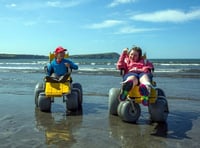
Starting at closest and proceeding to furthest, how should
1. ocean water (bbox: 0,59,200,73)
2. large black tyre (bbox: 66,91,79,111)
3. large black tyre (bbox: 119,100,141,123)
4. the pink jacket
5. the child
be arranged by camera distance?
large black tyre (bbox: 119,100,141,123)
the pink jacket
large black tyre (bbox: 66,91,79,111)
the child
ocean water (bbox: 0,59,200,73)

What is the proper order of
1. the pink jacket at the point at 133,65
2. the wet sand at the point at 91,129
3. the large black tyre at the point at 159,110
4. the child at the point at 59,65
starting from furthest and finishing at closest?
the child at the point at 59,65 → the pink jacket at the point at 133,65 → the large black tyre at the point at 159,110 → the wet sand at the point at 91,129

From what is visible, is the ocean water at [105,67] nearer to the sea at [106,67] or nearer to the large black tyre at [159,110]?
the sea at [106,67]

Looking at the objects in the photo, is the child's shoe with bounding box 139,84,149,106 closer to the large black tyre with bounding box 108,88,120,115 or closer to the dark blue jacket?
the large black tyre with bounding box 108,88,120,115

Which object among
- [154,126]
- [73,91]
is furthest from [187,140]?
[73,91]

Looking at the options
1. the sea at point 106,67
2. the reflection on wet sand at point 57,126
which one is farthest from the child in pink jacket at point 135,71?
the sea at point 106,67

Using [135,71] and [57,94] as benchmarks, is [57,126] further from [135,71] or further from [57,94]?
[135,71]

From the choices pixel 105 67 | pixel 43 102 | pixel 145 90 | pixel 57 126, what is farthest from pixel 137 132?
pixel 105 67

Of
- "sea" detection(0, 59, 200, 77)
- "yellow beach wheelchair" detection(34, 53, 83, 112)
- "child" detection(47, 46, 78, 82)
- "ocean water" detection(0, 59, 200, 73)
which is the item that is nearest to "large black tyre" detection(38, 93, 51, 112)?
"yellow beach wheelchair" detection(34, 53, 83, 112)

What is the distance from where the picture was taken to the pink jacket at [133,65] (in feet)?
26.1

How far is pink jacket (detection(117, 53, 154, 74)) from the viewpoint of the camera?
7969 mm

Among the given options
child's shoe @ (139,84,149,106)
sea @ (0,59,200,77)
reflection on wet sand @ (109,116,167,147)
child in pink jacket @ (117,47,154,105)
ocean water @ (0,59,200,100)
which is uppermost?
child in pink jacket @ (117,47,154,105)

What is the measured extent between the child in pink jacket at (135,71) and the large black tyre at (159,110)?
39cm

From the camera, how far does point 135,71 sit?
313 inches

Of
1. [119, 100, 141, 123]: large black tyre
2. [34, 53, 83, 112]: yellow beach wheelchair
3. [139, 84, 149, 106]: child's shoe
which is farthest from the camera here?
[34, 53, 83, 112]: yellow beach wheelchair
